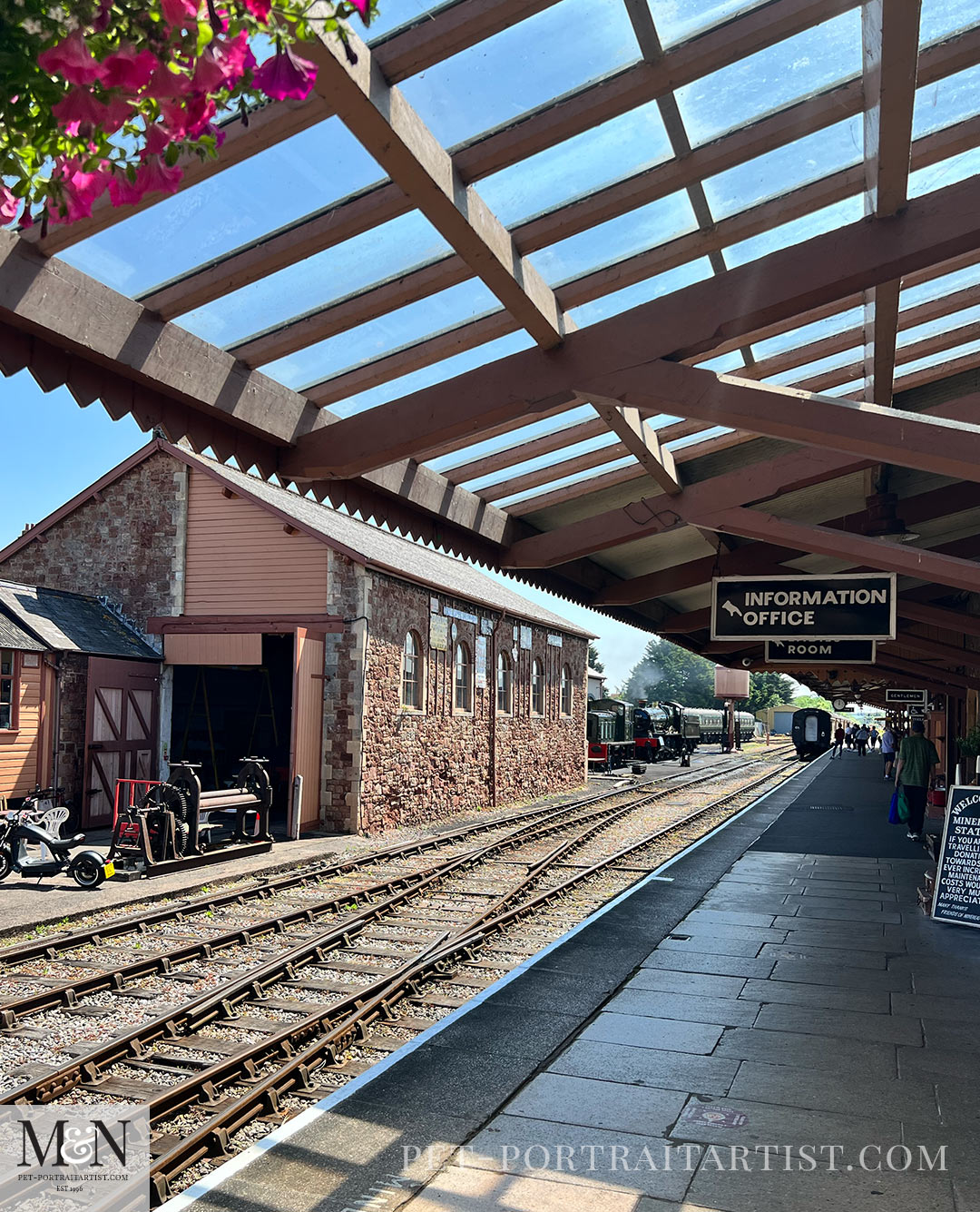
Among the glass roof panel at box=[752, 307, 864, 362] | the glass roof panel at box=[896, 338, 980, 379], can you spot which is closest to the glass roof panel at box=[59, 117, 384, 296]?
the glass roof panel at box=[752, 307, 864, 362]

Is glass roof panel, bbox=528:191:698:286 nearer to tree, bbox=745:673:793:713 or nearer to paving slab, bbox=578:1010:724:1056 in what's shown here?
paving slab, bbox=578:1010:724:1056

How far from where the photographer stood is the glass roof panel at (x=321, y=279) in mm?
4586

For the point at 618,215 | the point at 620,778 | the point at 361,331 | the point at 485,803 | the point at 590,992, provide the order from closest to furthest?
1. the point at 618,215
2. the point at 361,331
3. the point at 590,992
4. the point at 485,803
5. the point at 620,778

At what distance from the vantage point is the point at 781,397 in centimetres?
483

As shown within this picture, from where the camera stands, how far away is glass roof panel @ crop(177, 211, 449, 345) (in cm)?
459

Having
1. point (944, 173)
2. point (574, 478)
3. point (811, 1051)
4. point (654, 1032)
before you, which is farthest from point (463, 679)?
point (944, 173)

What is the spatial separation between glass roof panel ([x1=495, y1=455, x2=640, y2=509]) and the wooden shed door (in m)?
10.8

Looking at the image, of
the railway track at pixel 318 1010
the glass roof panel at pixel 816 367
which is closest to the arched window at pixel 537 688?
the railway track at pixel 318 1010

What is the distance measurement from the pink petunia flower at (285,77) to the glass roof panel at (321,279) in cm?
301

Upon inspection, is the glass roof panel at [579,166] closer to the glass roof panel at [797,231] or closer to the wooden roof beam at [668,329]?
the wooden roof beam at [668,329]

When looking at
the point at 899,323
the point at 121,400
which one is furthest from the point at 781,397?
the point at 121,400

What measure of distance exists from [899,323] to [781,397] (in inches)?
69.9

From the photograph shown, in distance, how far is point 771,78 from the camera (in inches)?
164

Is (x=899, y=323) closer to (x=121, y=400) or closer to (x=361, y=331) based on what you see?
A: (x=361, y=331)
